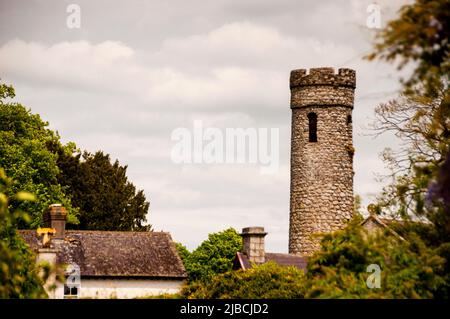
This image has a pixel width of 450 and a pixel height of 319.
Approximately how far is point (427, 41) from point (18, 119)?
50721mm

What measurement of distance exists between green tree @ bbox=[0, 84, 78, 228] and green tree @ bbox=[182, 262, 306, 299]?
24821 millimetres

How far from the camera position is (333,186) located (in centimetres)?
5559

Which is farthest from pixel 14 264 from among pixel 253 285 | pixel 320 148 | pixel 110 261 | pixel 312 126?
pixel 312 126

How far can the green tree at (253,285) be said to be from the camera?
1339 inches

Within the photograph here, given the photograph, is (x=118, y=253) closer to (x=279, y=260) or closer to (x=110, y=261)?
(x=110, y=261)

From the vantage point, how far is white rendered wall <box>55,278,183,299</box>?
151ft

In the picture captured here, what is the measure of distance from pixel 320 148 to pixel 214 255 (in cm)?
1490

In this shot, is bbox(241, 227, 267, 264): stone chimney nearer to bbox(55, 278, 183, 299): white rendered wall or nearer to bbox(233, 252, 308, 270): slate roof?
bbox(233, 252, 308, 270): slate roof

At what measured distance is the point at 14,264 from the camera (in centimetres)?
1622

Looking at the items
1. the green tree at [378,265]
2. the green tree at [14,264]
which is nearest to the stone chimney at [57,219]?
the green tree at [14,264]

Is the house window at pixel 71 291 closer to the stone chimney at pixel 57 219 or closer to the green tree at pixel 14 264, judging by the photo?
the stone chimney at pixel 57 219

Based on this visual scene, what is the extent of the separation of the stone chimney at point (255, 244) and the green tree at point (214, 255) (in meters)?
21.8
